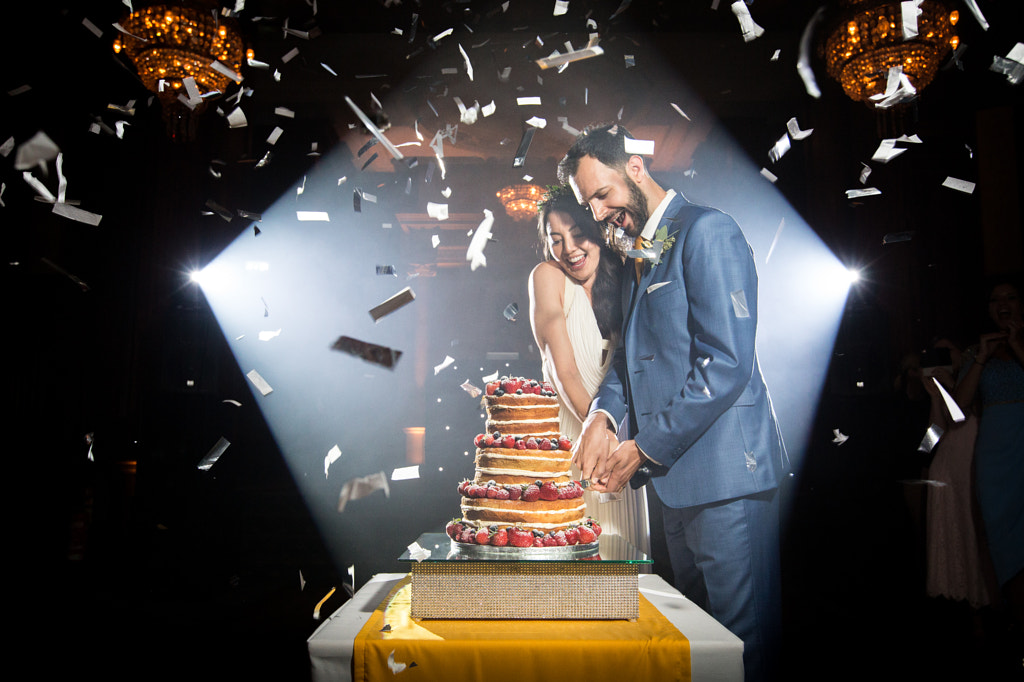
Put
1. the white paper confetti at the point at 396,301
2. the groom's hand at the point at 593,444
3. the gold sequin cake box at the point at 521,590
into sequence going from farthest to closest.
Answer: the white paper confetti at the point at 396,301, the groom's hand at the point at 593,444, the gold sequin cake box at the point at 521,590

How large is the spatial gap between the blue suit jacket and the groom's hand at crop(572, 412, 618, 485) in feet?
0.22

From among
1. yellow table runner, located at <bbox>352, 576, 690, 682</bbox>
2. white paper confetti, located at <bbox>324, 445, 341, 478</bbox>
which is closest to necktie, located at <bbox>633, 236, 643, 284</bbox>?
yellow table runner, located at <bbox>352, 576, 690, 682</bbox>

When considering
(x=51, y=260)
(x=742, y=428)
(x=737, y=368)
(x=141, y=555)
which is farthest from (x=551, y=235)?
(x=51, y=260)

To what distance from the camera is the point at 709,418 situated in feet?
8.93

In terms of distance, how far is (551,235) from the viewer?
3133mm

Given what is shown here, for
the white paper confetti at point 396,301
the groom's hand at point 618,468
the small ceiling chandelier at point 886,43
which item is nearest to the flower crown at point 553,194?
the white paper confetti at point 396,301

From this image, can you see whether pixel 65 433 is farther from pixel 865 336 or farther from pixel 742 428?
pixel 865 336

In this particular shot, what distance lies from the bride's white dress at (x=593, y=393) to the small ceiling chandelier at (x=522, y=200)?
0.43 meters

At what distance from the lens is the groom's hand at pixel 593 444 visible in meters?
2.90

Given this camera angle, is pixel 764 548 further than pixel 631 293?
No

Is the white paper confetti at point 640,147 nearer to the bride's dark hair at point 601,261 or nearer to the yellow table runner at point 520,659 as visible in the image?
the bride's dark hair at point 601,261

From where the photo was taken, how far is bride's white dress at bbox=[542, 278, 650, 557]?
2.86 meters

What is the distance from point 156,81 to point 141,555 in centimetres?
293

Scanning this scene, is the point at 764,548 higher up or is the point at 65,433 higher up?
the point at 65,433
